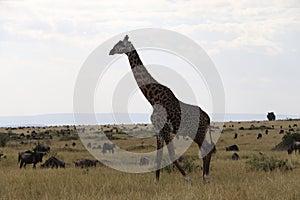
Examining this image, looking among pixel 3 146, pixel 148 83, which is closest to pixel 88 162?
pixel 148 83

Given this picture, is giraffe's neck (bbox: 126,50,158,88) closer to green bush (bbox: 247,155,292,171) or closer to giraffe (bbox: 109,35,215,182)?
giraffe (bbox: 109,35,215,182)

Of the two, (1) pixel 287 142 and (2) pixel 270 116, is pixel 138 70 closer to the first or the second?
(1) pixel 287 142

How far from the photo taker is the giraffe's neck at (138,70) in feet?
41.5

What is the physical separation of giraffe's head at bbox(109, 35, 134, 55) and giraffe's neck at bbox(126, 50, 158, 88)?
0.97 ft

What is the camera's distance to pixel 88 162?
783 inches

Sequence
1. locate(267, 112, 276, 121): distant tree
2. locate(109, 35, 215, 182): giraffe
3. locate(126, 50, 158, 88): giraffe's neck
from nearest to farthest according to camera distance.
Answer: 1. locate(109, 35, 215, 182): giraffe
2. locate(126, 50, 158, 88): giraffe's neck
3. locate(267, 112, 276, 121): distant tree

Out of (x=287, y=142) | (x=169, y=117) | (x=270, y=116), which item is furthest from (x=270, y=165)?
(x=270, y=116)

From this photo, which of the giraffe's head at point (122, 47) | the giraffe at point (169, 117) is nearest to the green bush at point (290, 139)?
the giraffe at point (169, 117)

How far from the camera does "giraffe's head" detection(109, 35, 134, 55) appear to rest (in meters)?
12.1

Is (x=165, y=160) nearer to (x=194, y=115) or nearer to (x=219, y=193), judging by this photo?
(x=194, y=115)

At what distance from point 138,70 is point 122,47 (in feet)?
2.86

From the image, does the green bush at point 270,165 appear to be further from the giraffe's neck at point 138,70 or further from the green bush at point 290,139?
the green bush at point 290,139

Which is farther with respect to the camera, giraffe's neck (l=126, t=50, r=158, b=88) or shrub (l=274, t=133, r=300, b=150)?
shrub (l=274, t=133, r=300, b=150)

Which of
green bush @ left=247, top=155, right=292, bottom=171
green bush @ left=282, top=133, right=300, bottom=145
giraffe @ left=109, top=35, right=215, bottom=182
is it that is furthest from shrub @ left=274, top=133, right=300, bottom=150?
giraffe @ left=109, top=35, right=215, bottom=182
